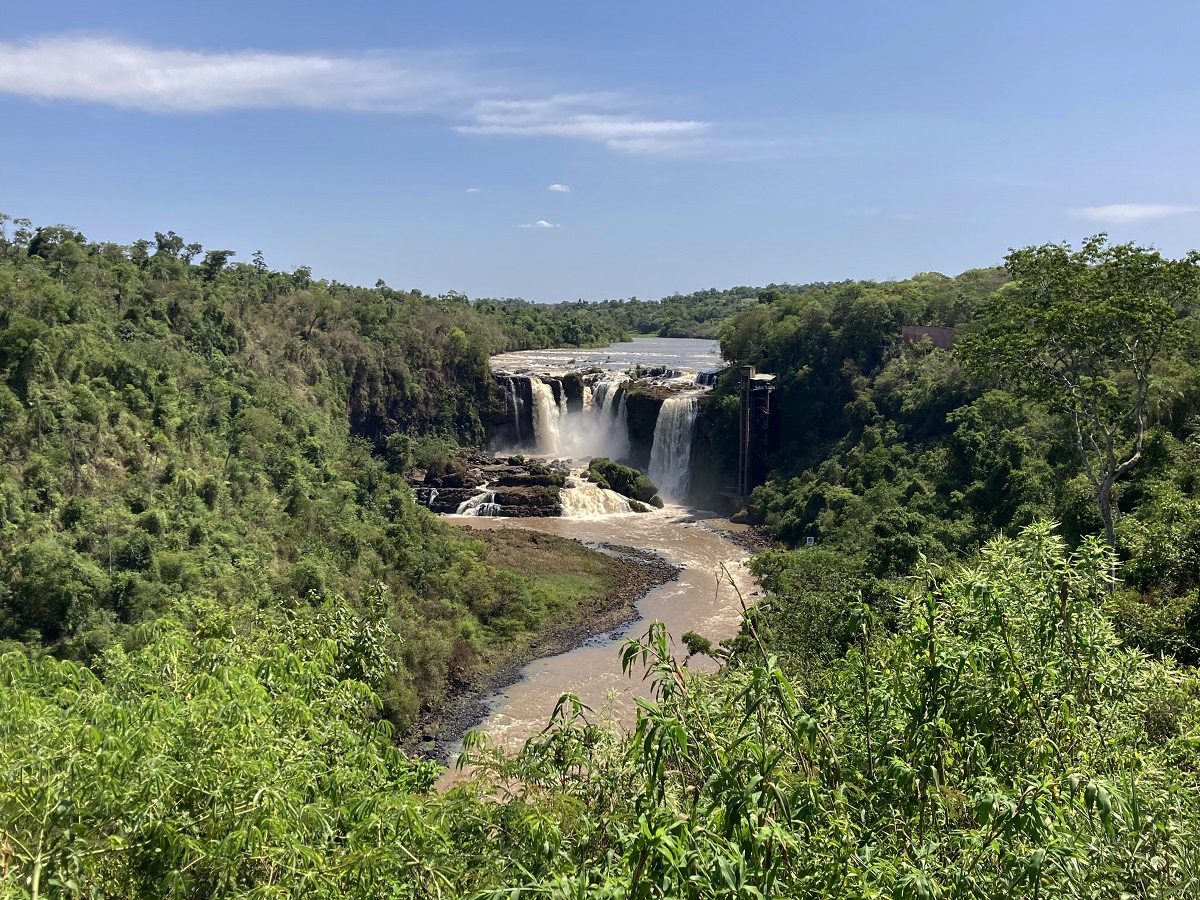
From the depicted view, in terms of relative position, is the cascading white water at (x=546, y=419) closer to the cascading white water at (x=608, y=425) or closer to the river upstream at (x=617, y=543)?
the river upstream at (x=617, y=543)

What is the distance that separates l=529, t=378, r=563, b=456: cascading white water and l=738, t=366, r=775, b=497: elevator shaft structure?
10795 mm

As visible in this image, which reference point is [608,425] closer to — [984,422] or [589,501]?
[589,501]

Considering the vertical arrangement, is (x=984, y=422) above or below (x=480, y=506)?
above

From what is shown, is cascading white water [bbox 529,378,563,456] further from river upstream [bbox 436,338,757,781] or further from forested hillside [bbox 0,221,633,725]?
forested hillside [bbox 0,221,633,725]

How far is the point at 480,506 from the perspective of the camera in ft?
125

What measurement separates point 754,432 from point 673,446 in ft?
12.7

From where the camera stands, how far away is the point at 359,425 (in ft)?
154

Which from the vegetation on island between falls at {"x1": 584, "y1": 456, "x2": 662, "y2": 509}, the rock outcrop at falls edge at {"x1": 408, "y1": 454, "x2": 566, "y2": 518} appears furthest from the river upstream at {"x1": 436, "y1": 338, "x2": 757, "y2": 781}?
the vegetation on island between falls at {"x1": 584, "y1": 456, "x2": 662, "y2": 509}

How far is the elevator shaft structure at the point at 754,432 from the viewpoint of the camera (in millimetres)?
40125

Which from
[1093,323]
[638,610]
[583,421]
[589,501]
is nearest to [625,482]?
[589,501]

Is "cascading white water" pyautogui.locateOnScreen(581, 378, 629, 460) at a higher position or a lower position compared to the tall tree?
lower

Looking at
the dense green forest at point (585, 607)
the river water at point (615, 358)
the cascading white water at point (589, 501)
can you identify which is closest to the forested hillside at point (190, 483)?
the dense green forest at point (585, 607)

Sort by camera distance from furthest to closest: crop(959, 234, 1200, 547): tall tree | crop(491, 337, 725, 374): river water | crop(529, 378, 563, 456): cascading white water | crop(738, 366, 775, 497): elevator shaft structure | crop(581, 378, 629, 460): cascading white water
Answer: crop(491, 337, 725, 374): river water < crop(529, 378, 563, 456): cascading white water < crop(581, 378, 629, 460): cascading white water < crop(738, 366, 775, 497): elevator shaft structure < crop(959, 234, 1200, 547): tall tree

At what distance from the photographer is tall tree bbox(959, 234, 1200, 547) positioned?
1501 cm
